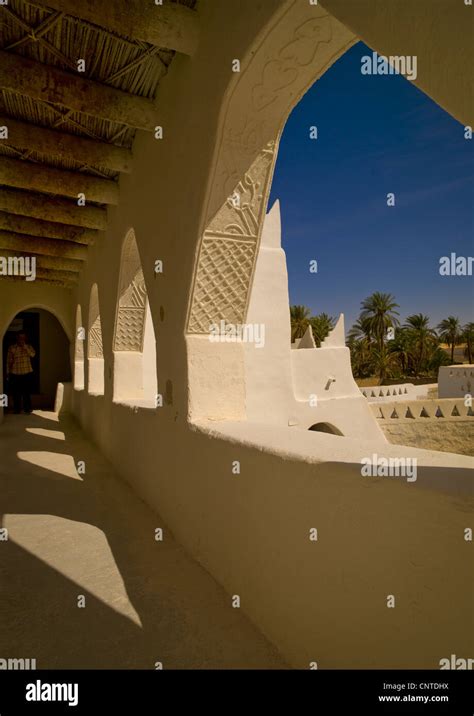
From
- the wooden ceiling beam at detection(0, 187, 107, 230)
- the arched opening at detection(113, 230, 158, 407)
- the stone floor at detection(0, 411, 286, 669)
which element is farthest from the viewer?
the wooden ceiling beam at detection(0, 187, 107, 230)

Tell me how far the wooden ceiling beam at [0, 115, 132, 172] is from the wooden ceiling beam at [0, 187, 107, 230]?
1.43m

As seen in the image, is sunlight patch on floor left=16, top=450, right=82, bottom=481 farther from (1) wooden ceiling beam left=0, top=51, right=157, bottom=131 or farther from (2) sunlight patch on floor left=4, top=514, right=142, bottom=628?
(1) wooden ceiling beam left=0, top=51, right=157, bottom=131

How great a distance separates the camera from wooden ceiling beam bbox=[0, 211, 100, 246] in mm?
6605

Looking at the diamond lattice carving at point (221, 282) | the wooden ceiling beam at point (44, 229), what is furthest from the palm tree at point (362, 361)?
the diamond lattice carving at point (221, 282)

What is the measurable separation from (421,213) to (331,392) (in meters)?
29.2

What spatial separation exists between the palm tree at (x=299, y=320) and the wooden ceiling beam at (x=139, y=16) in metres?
27.3

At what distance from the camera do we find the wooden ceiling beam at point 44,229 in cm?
661

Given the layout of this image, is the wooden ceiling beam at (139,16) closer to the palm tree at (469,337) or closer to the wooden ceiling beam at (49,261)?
the wooden ceiling beam at (49,261)

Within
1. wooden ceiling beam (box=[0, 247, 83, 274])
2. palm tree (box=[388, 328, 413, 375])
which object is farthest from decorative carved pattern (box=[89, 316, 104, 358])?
palm tree (box=[388, 328, 413, 375])

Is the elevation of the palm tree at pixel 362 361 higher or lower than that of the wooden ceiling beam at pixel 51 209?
Answer: lower

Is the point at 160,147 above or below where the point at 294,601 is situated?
above

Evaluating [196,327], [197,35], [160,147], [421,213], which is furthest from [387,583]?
[421,213]

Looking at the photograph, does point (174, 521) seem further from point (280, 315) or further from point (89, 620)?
point (280, 315)

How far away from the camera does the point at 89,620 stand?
→ 95.0 inches
